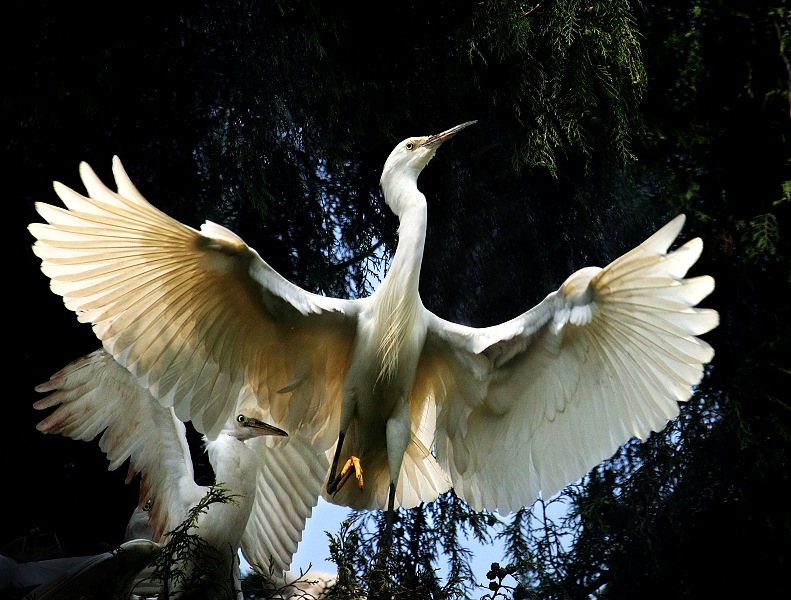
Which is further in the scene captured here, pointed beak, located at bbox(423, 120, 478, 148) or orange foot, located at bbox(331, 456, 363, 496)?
pointed beak, located at bbox(423, 120, 478, 148)

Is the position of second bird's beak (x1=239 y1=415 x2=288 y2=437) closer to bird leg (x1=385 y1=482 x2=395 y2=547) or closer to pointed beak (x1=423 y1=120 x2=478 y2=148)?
bird leg (x1=385 y1=482 x2=395 y2=547)

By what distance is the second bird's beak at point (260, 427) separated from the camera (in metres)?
2.47

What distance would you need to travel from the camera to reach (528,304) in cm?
330

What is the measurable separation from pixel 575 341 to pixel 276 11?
1473 mm

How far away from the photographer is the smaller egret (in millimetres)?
2523

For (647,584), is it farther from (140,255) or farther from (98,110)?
(98,110)

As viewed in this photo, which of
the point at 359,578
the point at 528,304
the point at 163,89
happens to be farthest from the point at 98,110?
the point at 359,578

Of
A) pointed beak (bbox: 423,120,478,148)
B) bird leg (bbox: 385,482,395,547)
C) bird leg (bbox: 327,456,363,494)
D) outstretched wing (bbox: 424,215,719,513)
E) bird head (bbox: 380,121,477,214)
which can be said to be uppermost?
pointed beak (bbox: 423,120,478,148)

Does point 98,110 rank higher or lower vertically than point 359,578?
higher

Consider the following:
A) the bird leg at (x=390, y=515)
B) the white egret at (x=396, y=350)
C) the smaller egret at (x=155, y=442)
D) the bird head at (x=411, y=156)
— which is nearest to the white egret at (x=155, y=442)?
the smaller egret at (x=155, y=442)

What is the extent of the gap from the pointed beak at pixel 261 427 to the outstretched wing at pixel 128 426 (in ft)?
0.68

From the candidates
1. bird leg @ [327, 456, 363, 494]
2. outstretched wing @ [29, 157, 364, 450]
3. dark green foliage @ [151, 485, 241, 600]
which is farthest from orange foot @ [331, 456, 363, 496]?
dark green foliage @ [151, 485, 241, 600]

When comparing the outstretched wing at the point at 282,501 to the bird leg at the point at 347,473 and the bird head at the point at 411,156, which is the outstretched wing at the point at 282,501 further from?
the bird head at the point at 411,156

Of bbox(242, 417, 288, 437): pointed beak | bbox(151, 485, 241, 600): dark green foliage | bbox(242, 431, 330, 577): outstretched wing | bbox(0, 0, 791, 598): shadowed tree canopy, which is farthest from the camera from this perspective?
bbox(0, 0, 791, 598): shadowed tree canopy
